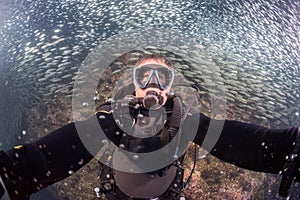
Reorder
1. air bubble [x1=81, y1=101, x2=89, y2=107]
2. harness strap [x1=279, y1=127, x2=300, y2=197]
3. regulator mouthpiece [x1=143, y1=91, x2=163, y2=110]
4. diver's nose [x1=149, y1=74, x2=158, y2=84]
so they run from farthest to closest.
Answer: air bubble [x1=81, y1=101, x2=89, y2=107], diver's nose [x1=149, y1=74, x2=158, y2=84], regulator mouthpiece [x1=143, y1=91, x2=163, y2=110], harness strap [x1=279, y1=127, x2=300, y2=197]

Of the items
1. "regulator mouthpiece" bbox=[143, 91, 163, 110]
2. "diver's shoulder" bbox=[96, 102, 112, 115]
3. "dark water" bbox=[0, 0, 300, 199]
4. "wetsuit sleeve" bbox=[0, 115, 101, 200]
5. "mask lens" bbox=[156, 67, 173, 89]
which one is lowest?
"dark water" bbox=[0, 0, 300, 199]

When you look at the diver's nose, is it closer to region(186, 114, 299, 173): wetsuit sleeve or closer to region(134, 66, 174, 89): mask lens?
region(134, 66, 174, 89): mask lens

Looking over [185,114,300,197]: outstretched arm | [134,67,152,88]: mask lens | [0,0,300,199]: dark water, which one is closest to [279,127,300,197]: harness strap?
[185,114,300,197]: outstretched arm

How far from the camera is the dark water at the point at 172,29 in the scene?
757cm

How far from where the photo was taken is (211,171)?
5363mm

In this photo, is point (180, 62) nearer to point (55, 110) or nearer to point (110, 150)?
point (55, 110)

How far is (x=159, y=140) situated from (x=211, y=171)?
12.0ft

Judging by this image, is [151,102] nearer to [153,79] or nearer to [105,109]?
[153,79]

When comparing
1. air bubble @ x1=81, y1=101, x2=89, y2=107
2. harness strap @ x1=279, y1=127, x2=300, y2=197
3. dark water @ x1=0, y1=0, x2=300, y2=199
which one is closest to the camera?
harness strap @ x1=279, y1=127, x2=300, y2=197

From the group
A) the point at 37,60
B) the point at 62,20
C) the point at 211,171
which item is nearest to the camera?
the point at 211,171

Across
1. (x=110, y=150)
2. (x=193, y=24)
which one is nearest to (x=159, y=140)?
(x=110, y=150)

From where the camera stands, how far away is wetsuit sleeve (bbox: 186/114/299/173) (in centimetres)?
189

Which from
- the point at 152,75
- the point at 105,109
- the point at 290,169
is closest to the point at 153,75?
the point at 152,75

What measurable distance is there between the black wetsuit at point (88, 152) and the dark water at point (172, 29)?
489 cm
